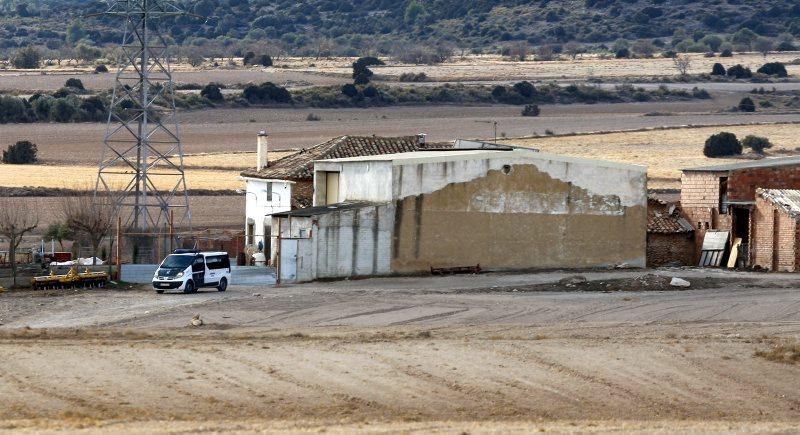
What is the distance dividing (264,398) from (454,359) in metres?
5.47

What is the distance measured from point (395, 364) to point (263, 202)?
3218 cm

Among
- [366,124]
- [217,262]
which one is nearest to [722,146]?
[366,124]

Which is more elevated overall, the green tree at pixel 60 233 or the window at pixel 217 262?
the green tree at pixel 60 233

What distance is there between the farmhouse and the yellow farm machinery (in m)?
12.0

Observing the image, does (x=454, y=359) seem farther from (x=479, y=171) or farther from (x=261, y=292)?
(x=479, y=171)

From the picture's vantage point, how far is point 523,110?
14450 cm

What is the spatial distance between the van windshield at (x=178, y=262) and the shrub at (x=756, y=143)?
6696 centimetres

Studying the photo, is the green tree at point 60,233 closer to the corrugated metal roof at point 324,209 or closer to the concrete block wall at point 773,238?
the corrugated metal roof at point 324,209

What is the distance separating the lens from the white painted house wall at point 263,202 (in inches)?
2383

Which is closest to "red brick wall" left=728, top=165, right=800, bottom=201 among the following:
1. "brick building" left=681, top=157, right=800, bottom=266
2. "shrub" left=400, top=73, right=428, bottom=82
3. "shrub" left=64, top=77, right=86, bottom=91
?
"brick building" left=681, top=157, right=800, bottom=266

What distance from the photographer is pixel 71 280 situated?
152ft

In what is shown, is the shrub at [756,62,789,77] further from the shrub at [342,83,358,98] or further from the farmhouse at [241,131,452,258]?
the farmhouse at [241,131,452,258]

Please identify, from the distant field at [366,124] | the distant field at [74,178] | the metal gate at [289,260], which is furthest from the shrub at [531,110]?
the metal gate at [289,260]

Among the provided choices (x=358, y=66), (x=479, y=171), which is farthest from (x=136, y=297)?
(x=358, y=66)
